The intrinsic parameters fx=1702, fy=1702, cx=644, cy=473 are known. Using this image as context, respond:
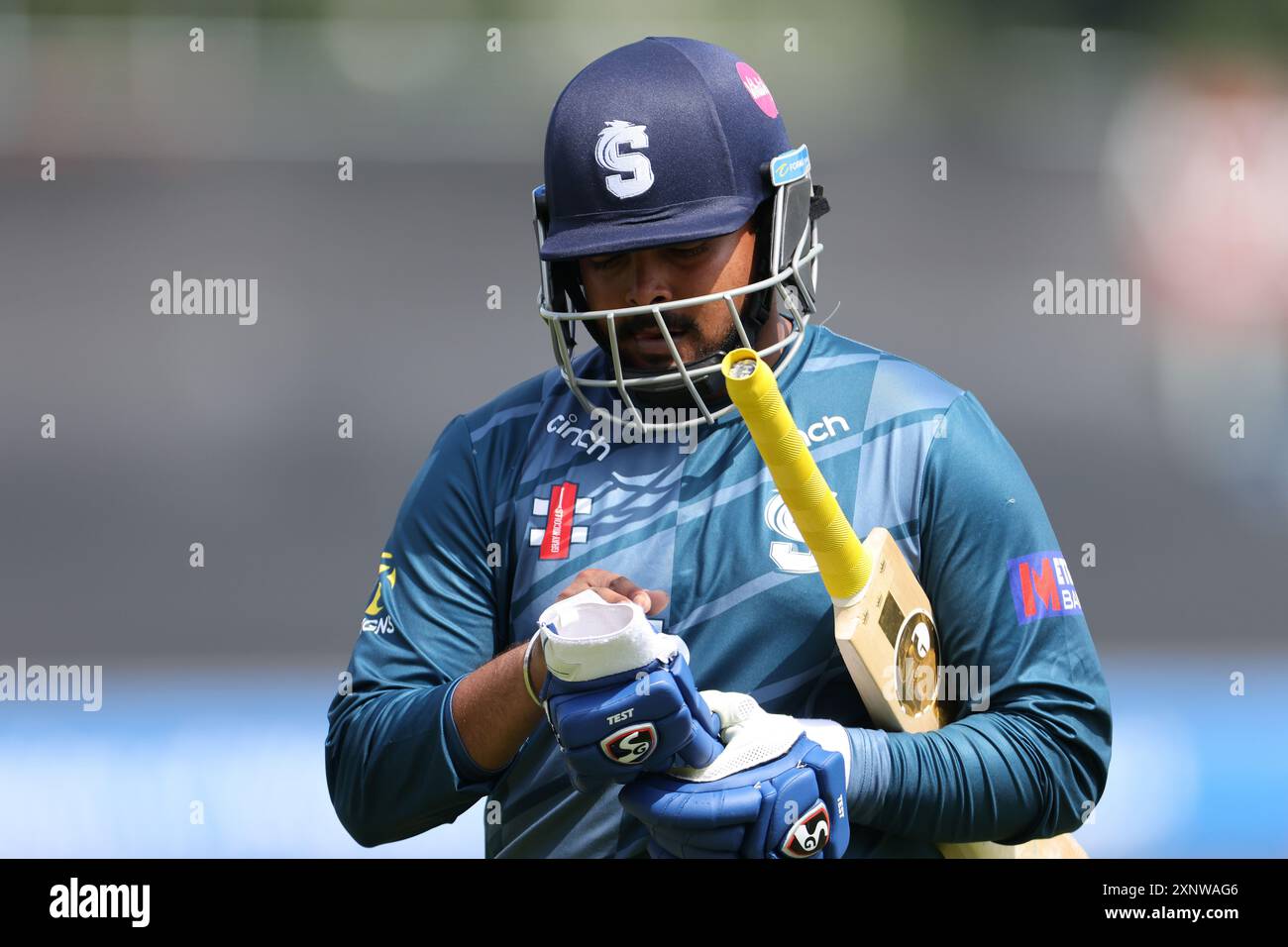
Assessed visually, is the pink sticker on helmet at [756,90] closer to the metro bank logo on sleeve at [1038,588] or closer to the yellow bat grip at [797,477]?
the yellow bat grip at [797,477]

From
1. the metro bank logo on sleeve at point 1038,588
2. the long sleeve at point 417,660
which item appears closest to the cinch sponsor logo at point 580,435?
the long sleeve at point 417,660

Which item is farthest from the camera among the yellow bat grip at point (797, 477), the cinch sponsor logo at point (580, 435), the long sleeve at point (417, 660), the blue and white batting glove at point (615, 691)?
the cinch sponsor logo at point (580, 435)

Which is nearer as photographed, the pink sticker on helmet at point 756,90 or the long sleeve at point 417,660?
the long sleeve at point 417,660

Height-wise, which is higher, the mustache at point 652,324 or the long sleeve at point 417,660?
the mustache at point 652,324

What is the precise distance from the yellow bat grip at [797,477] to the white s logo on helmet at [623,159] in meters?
0.35

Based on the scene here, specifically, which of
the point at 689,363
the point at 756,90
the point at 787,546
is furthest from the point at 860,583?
the point at 756,90

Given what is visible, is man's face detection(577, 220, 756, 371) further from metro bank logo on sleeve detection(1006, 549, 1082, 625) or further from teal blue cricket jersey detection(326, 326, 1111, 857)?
metro bank logo on sleeve detection(1006, 549, 1082, 625)

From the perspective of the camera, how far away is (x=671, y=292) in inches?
90.0

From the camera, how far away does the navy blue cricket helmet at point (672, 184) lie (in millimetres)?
2275

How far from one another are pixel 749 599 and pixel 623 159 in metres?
0.61

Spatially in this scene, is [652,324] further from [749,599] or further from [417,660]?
[417,660]

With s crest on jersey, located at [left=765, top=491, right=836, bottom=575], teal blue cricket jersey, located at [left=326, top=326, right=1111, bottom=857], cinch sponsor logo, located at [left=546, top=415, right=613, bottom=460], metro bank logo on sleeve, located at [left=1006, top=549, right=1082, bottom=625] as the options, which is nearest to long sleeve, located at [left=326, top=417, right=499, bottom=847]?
teal blue cricket jersey, located at [left=326, top=326, right=1111, bottom=857]

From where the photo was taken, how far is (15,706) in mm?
5500

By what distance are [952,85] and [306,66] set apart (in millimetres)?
2458
